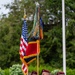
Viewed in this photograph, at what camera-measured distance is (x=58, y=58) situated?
2741cm

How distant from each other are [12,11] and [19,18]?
106 cm

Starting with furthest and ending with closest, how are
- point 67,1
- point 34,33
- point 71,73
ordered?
1. point 67,1
2. point 71,73
3. point 34,33

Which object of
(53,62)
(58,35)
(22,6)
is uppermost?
(22,6)

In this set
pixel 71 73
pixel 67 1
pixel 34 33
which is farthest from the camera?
pixel 67 1

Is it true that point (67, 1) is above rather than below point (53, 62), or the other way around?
above

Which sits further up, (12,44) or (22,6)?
(22,6)

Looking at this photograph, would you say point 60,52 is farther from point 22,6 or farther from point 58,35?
point 22,6

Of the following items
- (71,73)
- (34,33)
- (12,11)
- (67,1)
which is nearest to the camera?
(34,33)

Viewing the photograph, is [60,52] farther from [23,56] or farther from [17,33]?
[23,56]

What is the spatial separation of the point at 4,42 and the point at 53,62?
402cm

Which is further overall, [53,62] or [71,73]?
[53,62]

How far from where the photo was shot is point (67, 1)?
2645 centimetres

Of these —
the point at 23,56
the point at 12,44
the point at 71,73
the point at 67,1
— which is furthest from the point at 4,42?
the point at 23,56

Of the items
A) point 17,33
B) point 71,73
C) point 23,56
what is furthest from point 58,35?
point 23,56
